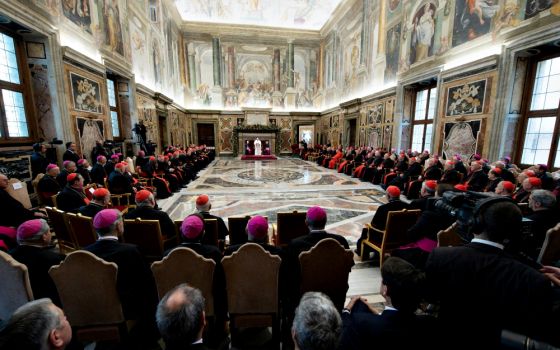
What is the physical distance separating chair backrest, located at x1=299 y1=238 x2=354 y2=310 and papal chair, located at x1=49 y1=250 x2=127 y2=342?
4.84 ft

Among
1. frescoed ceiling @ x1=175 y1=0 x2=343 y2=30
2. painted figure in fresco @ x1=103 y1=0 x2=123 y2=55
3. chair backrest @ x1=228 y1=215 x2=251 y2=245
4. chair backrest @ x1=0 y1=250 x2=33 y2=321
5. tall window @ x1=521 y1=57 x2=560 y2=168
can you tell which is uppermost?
frescoed ceiling @ x1=175 y1=0 x2=343 y2=30

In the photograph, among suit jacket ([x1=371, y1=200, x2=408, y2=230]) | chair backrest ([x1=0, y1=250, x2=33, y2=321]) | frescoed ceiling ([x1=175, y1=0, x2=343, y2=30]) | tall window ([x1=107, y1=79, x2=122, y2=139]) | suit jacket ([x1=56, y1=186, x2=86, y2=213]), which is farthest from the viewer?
frescoed ceiling ([x1=175, y1=0, x2=343, y2=30])

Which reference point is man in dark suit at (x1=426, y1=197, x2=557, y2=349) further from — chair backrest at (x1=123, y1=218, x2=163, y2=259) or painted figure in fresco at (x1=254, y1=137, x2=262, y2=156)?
painted figure in fresco at (x1=254, y1=137, x2=262, y2=156)

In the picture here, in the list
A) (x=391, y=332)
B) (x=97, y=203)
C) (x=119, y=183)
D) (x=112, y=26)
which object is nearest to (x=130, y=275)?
(x=97, y=203)

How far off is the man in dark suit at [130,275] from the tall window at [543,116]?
8311mm

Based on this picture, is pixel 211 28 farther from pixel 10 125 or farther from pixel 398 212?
pixel 398 212

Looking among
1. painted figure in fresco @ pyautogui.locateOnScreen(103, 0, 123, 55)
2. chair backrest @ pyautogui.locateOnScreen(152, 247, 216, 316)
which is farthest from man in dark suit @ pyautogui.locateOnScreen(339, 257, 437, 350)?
painted figure in fresco @ pyautogui.locateOnScreen(103, 0, 123, 55)

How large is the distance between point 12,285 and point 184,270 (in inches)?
45.7

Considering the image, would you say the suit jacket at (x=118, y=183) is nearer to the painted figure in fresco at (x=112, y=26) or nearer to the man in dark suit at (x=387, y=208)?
the man in dark suit at (x=387, y=208)

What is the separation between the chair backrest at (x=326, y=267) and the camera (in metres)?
1.95

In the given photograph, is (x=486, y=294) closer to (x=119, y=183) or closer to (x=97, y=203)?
(x=97, y=203)

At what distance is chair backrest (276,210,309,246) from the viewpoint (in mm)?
3145

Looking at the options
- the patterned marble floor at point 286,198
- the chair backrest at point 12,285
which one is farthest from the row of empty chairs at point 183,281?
the patterned marble floor at point 286,198

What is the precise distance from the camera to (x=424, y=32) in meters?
8.62
